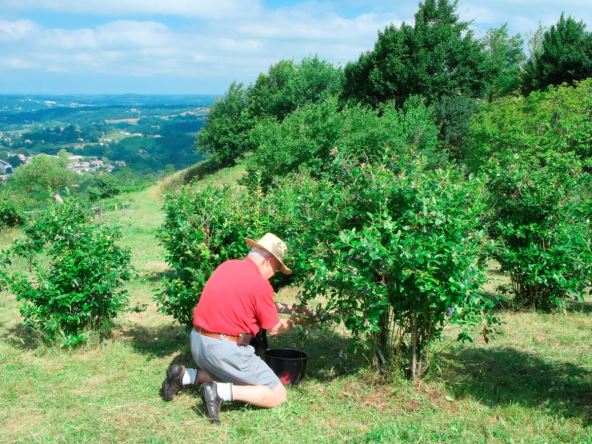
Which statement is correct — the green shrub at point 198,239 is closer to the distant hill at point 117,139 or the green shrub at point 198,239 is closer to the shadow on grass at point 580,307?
the shadow on grass at point 580,307

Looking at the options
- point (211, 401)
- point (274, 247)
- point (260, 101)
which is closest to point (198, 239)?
point (274, 247)

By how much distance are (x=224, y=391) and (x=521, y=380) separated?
8.84ft

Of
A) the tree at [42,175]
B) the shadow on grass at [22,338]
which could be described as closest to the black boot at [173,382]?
the shadow on grass at [22,338]

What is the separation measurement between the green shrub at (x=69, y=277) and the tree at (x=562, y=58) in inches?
1146

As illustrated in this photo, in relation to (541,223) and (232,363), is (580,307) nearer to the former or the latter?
(541,223)

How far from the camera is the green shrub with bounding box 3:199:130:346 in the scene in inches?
246

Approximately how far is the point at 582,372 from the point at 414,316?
185cm

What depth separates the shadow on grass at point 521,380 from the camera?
15.5 feet

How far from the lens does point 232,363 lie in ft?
15.6

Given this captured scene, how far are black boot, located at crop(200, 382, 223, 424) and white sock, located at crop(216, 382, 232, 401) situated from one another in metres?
0.04

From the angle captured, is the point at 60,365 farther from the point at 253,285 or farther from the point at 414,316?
the point at 414,316

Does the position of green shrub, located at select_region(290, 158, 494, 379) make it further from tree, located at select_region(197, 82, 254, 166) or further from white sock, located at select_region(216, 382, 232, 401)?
tree, located at select_region(197, 82, 254, 166)

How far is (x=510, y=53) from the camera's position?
47562 millimetres

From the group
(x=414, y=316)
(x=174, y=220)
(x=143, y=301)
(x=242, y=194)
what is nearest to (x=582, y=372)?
(x=414, y=316)
